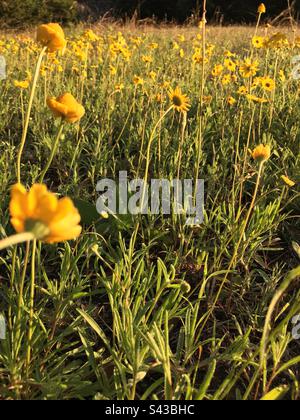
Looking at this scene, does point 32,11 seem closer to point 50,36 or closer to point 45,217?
point 50,36

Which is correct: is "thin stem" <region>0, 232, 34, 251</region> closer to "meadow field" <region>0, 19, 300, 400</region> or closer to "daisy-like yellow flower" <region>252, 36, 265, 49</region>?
"meadow field" <region>0, 19, 300, 400</region>

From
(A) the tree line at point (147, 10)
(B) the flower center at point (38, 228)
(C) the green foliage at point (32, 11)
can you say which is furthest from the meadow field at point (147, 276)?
(C) the green foliage at point (32, 11)

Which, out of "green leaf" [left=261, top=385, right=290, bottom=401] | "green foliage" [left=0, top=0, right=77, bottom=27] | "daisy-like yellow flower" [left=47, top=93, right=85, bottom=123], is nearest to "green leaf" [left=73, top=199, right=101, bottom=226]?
"daisy-like yellow flower" [left=47, top=93, right=85, bottom=123]

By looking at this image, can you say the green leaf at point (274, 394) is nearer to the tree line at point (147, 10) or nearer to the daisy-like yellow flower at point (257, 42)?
the daisy-like yellow flower at point (257, 42)

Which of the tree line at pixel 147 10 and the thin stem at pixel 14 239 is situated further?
the tree line at pixel 147 10

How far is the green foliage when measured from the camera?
10805 mm

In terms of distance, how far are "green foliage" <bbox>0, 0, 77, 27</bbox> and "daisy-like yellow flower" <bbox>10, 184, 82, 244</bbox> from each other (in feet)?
35.7

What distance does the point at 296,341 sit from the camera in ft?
3.97

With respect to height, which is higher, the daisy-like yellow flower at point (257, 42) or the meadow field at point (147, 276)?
the daisy-like yellow flower at point (257, 42)

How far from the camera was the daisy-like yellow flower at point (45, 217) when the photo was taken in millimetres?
521

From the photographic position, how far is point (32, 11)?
1169cm

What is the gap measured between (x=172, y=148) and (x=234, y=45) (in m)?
3.92

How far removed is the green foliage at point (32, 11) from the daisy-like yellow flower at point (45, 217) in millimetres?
10870
